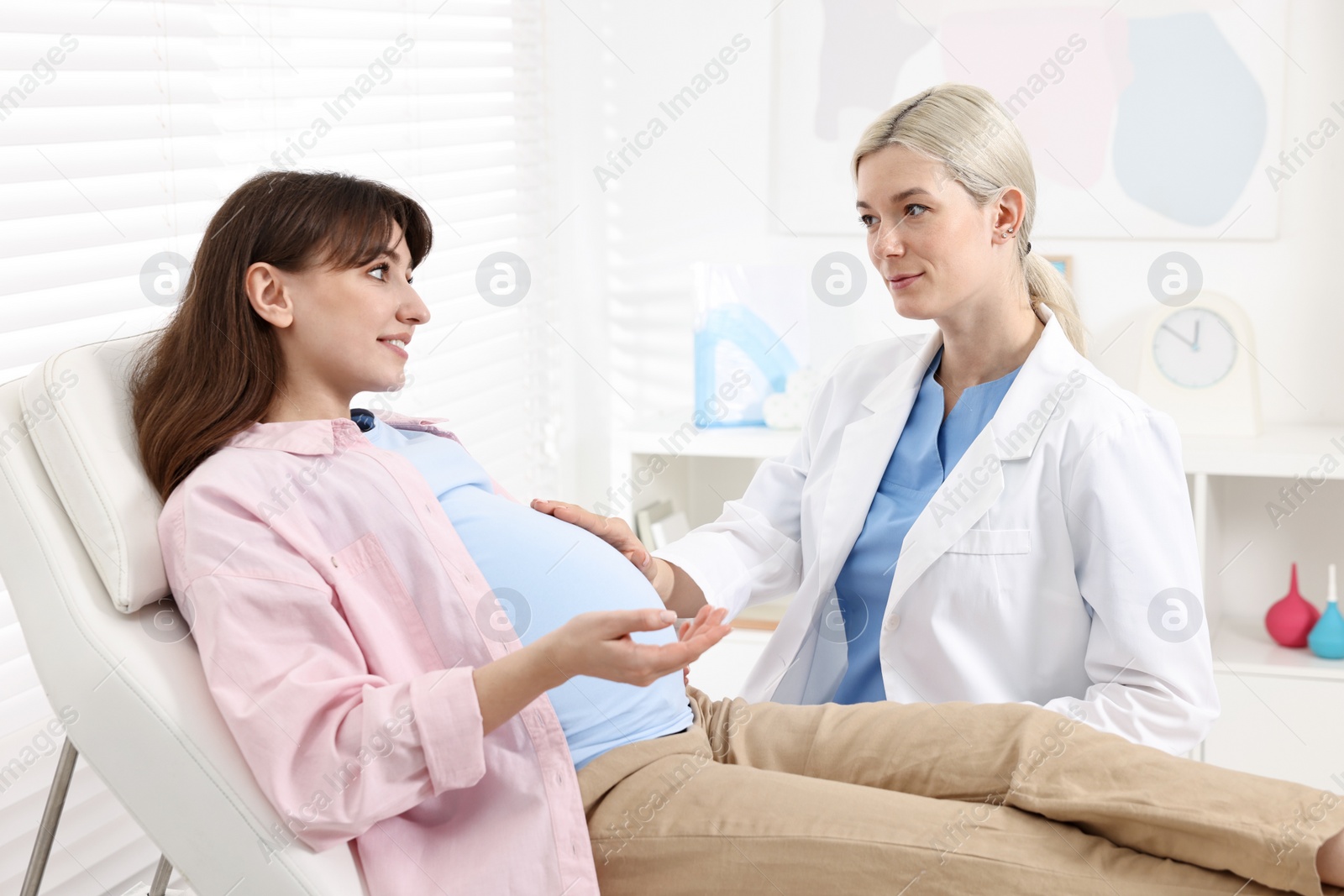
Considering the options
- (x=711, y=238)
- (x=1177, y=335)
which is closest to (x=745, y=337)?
(x=711, y=238)

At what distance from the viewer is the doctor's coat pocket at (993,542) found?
4.83ft

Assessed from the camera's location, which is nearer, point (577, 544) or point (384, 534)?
point (384, 534)

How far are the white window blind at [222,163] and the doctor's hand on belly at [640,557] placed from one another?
28.3 inches

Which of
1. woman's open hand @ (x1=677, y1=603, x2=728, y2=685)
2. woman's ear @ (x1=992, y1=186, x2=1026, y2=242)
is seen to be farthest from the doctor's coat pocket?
woman's open hand @ (x1=677, y1=603, x2=728, y2=685)

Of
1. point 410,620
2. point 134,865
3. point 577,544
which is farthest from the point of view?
point 134,865

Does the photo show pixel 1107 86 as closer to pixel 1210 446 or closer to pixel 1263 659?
pixel 1210 446

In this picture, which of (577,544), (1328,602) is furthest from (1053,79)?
(577,544)

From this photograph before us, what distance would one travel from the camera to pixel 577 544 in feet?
4.44

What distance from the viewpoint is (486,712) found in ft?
3.52

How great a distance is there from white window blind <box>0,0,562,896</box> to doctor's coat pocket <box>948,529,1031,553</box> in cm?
118

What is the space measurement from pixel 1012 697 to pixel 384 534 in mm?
788

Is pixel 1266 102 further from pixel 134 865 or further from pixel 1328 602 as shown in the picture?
pixel 134 865

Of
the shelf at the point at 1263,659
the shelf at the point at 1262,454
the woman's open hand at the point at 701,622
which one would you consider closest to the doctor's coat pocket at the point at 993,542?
the woman's open hand at the point at 701,622

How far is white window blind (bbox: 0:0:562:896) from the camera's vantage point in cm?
156
